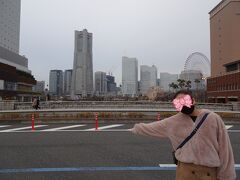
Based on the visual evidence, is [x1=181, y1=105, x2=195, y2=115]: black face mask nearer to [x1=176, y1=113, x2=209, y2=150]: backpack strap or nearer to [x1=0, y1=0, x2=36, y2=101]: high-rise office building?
[x1=176, y1=113, x2=209, y2=150]: backpack strap

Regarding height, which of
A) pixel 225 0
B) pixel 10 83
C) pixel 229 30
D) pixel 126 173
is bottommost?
pixel 126 173

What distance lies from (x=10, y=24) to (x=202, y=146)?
13567 centimetres

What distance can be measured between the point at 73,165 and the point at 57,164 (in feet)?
1.39

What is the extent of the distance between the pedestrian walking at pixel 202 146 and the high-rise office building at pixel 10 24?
407ft

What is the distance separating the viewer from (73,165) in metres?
8.23

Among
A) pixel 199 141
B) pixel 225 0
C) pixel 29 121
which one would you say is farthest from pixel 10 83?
pixel 199 141

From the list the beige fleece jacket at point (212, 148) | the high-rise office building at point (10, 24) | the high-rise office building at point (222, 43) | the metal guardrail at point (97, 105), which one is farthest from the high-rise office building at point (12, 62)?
the beige fleece jacket at point (212, 148)

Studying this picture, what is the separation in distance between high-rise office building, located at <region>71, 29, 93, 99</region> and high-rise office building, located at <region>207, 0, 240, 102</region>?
186 feet

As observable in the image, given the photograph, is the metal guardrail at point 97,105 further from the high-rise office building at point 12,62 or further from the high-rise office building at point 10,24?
the high-rise office building at point 10,24

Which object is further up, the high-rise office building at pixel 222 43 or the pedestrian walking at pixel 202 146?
the high-rise office building at pixel 222 43

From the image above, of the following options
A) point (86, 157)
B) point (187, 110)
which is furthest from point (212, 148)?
point (86, 157)

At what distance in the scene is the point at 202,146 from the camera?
335cm

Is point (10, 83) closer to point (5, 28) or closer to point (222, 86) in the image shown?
point (5, 28)

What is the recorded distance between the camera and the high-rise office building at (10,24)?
121062 mm
